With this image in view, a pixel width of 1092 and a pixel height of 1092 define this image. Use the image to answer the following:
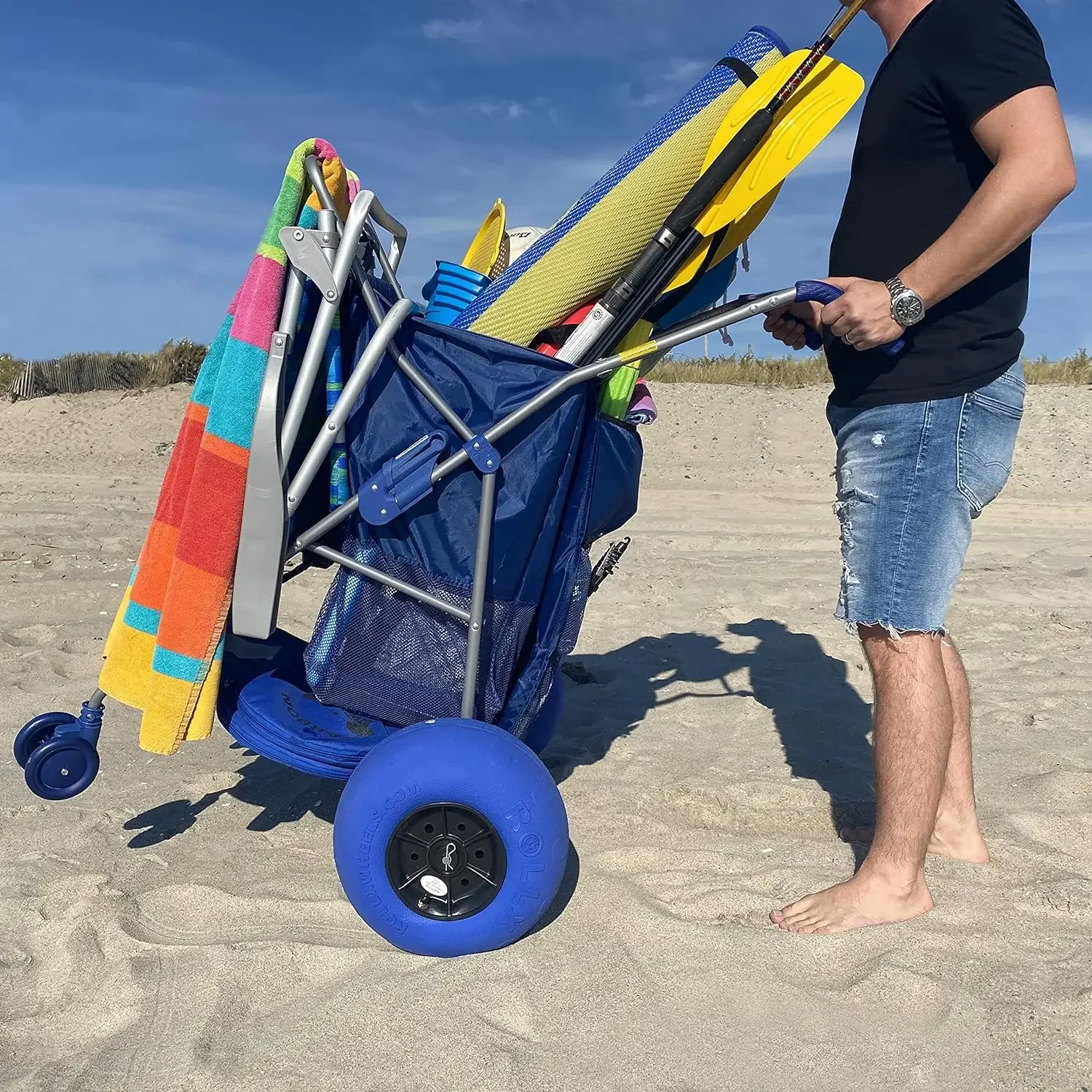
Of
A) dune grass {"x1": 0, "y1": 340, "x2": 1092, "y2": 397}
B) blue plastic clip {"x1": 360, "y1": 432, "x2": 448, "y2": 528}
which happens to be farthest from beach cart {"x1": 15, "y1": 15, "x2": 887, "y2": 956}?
dune grass {"x1": 0, "y1": 340, "x2": 1092, "y2": 397}

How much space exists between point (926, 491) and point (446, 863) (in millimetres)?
1405

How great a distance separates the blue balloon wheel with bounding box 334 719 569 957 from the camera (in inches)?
88.7

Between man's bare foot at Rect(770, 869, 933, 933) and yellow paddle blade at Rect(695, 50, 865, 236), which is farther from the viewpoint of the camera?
yellow paddle blade at Rect(695, 50, 865, 236)

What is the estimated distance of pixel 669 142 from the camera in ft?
8.41

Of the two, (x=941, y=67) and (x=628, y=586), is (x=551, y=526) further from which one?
(x=628, y=586)

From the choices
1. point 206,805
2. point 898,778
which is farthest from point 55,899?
point 898,778

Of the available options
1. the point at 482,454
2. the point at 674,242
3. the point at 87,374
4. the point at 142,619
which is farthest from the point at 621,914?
the point at 87,374

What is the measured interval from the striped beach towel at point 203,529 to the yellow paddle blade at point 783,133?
976mm

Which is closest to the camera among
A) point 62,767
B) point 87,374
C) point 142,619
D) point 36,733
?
point 142,619

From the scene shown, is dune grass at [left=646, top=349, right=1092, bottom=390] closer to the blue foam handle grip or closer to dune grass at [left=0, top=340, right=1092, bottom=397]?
dune grass at [left=0, top=340, right=1092, bottom=397]

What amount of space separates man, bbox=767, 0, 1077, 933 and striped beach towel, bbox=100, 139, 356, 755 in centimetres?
131

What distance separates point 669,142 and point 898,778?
1.67 metres

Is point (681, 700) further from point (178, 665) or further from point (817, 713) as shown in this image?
point (178, 665)

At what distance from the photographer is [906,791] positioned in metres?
2.41
